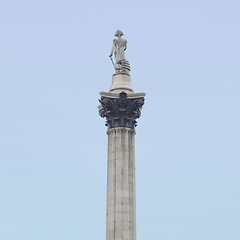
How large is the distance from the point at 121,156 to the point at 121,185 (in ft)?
8.15

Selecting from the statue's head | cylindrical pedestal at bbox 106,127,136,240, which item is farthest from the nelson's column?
the statue's head

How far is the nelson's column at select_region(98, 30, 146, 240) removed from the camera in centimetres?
5038

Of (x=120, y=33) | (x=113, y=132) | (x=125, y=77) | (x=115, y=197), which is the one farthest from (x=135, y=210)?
(x=120, y=33)

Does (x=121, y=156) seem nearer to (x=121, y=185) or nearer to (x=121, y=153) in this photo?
(x=121, y=153)

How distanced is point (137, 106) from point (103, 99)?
3.01 meters

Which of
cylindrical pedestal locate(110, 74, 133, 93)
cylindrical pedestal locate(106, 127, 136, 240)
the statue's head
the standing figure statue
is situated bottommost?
cylindrical pedestal locate(106, 127, 136, 240)

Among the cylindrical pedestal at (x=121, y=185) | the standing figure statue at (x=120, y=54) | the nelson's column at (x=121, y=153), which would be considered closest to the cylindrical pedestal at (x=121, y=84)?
the nelson's column at (x=121, y=153)

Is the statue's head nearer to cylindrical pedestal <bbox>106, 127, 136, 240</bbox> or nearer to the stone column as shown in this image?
the stone column

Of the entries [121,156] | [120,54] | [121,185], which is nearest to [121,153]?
[121,156]

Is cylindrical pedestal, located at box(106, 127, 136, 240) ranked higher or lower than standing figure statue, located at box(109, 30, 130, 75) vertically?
lower

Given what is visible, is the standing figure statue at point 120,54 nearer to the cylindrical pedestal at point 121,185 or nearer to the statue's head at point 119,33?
the statue's head at point 119,33

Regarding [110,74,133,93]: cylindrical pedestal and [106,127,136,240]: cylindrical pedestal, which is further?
[110,74,133,93]: cylindrical pedestal

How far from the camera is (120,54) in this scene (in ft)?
185

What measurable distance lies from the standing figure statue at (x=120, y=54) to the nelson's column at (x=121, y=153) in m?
0.36
